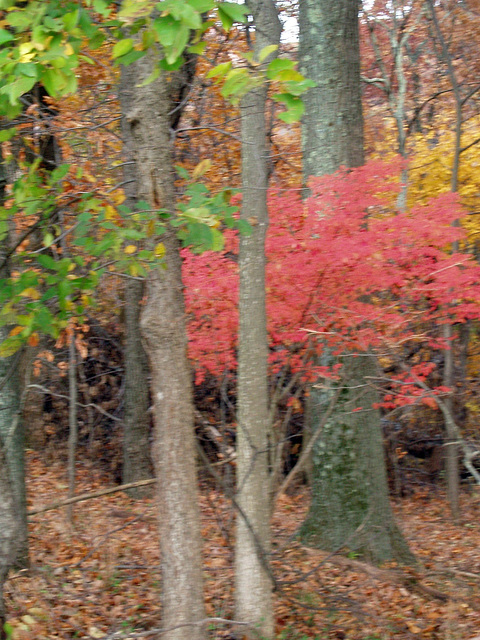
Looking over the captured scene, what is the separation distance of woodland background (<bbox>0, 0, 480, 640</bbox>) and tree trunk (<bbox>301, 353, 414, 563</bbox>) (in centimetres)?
2

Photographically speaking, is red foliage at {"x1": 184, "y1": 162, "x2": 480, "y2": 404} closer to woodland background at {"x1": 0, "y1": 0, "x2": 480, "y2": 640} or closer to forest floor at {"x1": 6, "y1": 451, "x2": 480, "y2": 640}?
woodland background at {"x1": 0, "y1": 0, "x2": 480, "y2": 640}

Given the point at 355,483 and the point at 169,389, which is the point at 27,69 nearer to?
the point at 169,389

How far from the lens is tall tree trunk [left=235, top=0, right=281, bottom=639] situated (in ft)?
17.6

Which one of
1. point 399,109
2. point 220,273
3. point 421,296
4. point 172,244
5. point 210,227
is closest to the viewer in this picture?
point 210,227

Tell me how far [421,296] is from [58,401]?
7208 mm

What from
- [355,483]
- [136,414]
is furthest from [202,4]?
[136,414]

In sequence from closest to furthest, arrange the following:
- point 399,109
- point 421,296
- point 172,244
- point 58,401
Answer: point 172,244 < point 421,296 < point 58,401 < point 399,109

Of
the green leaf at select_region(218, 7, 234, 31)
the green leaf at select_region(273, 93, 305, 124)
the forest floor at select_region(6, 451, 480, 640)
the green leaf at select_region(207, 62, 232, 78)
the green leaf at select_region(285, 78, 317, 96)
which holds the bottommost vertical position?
the forest floor at select_region(6, 451, 480, 640)

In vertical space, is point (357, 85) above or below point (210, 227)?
above

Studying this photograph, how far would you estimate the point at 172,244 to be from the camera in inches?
189

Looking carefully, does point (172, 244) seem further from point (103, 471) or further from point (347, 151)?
point (103, 471)

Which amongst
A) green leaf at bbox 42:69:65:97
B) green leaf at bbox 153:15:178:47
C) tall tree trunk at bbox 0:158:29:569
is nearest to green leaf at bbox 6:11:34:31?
green leaf at bbox 42:69:65:97

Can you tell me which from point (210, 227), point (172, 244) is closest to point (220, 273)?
point (172, 244)

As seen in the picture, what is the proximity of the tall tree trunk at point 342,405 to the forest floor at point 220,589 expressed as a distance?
360mm
